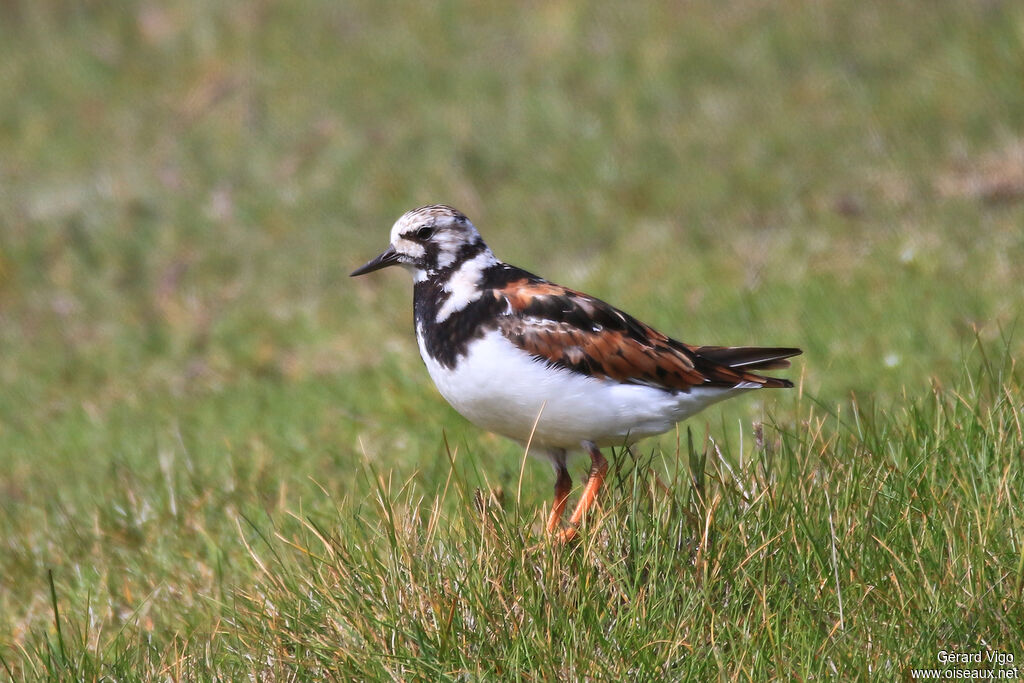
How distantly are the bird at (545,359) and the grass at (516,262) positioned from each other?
0.24m

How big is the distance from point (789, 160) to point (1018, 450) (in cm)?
844

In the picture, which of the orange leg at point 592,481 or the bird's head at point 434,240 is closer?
the orange leg at point 592,481

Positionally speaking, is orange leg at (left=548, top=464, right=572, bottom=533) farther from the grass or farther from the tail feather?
the tail feather

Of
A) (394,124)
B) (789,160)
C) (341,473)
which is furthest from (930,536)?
(394,124)

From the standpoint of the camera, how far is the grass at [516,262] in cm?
436

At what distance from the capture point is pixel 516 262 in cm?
1191

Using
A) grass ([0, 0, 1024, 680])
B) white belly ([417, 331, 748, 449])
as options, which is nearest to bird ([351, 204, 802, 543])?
white belly ([417, 331, 748, 449])

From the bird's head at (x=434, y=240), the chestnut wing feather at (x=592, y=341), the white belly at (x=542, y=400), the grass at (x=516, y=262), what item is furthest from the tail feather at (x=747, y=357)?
the bird's head at (x=434, y=240)

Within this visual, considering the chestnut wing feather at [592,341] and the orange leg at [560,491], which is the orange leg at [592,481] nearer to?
the orange leg at [560,491]

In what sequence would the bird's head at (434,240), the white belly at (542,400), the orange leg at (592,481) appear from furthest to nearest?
the bird's head at (434,240) < the white belly at (542,400) < the orange leg at (592,481)

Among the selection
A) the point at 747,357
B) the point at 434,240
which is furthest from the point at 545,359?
the point at 747,357

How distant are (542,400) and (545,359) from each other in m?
0.21

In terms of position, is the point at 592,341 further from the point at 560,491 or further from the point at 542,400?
the point at 560,491

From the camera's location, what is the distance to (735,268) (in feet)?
34.7
